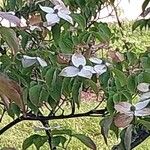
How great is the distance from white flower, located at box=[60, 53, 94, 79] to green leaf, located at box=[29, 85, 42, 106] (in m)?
0.13

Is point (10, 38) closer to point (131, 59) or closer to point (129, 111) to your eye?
point (129, 111)

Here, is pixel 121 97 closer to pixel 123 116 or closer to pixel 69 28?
pixel 123 116

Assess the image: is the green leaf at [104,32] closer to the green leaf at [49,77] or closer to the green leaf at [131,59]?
the green leaf at [131,59]

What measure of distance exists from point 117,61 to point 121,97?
0.25m

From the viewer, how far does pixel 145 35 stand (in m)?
6.34

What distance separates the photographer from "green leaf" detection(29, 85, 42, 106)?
4.75 feet

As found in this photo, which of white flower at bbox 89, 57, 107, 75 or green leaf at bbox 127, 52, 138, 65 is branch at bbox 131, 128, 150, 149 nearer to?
green leaf at bbox 127, 52, 138, 65

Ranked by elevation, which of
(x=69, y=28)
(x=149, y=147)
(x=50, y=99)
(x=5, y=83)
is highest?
(x=5, y=83)

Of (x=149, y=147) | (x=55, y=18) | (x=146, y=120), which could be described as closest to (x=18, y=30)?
(x=55, y=18)

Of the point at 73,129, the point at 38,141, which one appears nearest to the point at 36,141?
the point at 38,141

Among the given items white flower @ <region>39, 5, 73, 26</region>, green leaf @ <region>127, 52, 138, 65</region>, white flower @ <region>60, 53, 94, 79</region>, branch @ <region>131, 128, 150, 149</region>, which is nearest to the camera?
white flower @ <region>60, 53, 94, 79</region>

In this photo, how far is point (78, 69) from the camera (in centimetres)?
137

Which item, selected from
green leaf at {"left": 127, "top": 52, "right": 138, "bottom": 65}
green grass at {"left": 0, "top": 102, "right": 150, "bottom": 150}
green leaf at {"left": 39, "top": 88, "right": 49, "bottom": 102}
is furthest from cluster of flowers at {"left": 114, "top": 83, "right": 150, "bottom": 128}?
green grass at {"left": 0, "top": 102, "right": 150, "bottom": 150}

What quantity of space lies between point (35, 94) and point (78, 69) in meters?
0.15
